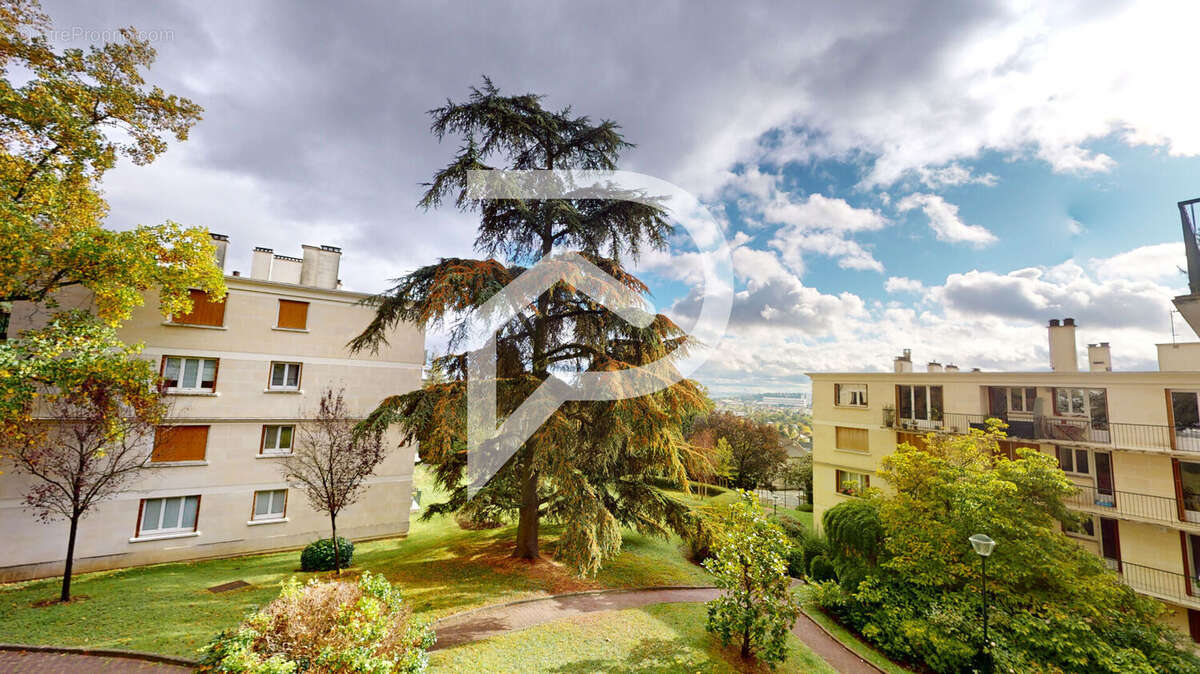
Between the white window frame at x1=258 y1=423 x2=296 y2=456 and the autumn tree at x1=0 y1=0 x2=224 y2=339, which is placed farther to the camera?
the white window frame at x1=258 y1=423 x2=296 y2=456

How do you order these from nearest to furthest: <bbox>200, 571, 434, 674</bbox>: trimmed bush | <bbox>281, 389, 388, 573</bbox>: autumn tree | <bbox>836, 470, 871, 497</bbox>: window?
1. <bbox>200, 571, 434, 674</bbox>: trimmed bush
2. <bbox>281, 389, 388, 573</bbox>: autumn tree
3. <bbox>836, 470, 871, 497</bbox>: window

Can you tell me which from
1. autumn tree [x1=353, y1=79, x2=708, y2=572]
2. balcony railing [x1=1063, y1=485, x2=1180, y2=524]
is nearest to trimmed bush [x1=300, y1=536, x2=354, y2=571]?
Result: autumn tree [x1=353, y1=79, x2=708, y2=572]

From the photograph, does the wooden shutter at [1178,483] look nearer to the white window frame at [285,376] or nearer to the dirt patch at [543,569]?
the dirt patch at [543,569]

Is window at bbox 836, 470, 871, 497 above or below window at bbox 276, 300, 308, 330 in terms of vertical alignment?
below

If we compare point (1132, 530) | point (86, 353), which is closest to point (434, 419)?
point (86, 353)

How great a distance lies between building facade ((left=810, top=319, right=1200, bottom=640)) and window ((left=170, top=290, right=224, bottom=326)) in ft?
87.8

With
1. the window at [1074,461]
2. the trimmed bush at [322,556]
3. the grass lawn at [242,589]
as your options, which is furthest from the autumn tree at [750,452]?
the trimmed bush at [322,556]

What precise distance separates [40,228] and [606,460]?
1435 centimetres

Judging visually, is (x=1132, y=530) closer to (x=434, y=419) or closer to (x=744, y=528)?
(x=744, y=528)

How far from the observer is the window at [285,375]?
14959mm

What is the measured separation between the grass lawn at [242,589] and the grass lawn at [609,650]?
5.96 ft

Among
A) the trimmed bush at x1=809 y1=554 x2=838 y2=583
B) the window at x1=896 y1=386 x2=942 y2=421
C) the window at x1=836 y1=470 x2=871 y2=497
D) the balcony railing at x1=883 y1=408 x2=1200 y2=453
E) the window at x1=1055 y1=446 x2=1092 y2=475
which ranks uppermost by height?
the window at x1=896 y1=386 x2=942 y2=421

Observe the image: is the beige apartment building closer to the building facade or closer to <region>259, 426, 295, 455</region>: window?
<region>259, 426, 295, 455</region>: window

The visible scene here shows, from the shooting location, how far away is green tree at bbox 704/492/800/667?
773 cm
